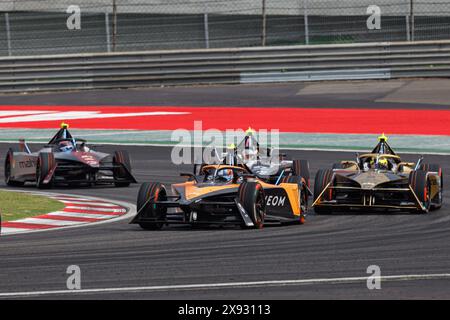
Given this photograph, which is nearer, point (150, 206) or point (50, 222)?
point (150, 206)

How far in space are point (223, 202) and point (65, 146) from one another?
6.72 meters

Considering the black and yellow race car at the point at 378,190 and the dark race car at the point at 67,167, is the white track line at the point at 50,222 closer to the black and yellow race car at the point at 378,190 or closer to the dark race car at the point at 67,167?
the black and yellow race car at the point at 378,190

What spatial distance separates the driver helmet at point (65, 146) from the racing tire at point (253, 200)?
6.60 meters

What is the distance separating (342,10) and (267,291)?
24.9 meters

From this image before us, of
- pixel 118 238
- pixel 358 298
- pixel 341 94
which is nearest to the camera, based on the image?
pixel 358 298

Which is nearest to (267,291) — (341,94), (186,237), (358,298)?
(358,298)

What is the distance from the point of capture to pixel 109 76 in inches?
1394

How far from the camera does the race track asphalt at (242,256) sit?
426 inches

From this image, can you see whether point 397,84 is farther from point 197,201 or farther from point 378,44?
point 197,201

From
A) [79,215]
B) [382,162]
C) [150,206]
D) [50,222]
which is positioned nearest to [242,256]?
[150,206]

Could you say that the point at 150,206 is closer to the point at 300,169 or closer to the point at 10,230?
the point at 10,230

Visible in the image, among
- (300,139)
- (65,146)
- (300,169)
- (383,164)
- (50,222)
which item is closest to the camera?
(50,222)

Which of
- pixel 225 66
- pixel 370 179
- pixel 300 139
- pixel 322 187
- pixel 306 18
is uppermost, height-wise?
pixel 306 18

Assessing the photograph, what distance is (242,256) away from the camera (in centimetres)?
1293
